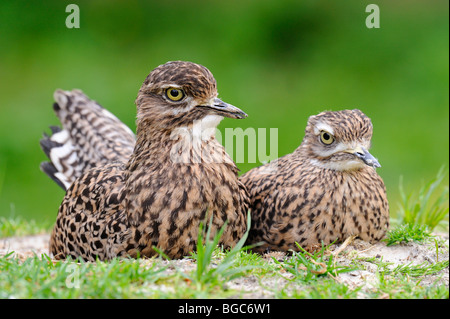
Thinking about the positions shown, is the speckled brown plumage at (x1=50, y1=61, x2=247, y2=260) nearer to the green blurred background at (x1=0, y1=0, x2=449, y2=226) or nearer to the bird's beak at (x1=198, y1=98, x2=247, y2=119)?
the bird's beak at (x1=198, y1=98, x2=247, y2=119)

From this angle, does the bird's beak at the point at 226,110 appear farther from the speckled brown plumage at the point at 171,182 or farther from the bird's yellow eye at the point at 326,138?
the bird's yellow eye at the point at 326,138

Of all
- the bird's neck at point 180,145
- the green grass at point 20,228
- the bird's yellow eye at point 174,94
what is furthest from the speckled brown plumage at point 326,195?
the green grass at point 20,228

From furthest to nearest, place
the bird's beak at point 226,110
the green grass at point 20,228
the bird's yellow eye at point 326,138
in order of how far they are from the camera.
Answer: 1. the green grass at point 20,228
2. the bird's yellow eye at point 326,138
3. the bird's beak at point 226,110

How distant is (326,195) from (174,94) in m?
1.31

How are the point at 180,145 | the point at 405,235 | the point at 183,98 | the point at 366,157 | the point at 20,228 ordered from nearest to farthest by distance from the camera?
the point at 183,98 → the point at 180,145 → the point at 366,157 → the point at 405,235 → the point at 20,228

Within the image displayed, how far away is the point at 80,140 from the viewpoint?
21.5ft

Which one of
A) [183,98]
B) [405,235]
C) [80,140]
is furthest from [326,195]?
[80,140]

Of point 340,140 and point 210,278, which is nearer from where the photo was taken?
point 210,278

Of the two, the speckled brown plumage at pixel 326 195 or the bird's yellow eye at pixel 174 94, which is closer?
the bird's yellow eye at pixel 174 94

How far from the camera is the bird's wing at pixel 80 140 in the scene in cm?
637

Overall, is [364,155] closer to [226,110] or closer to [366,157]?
[366,157]

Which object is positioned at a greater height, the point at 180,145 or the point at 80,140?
the point at 180,145
